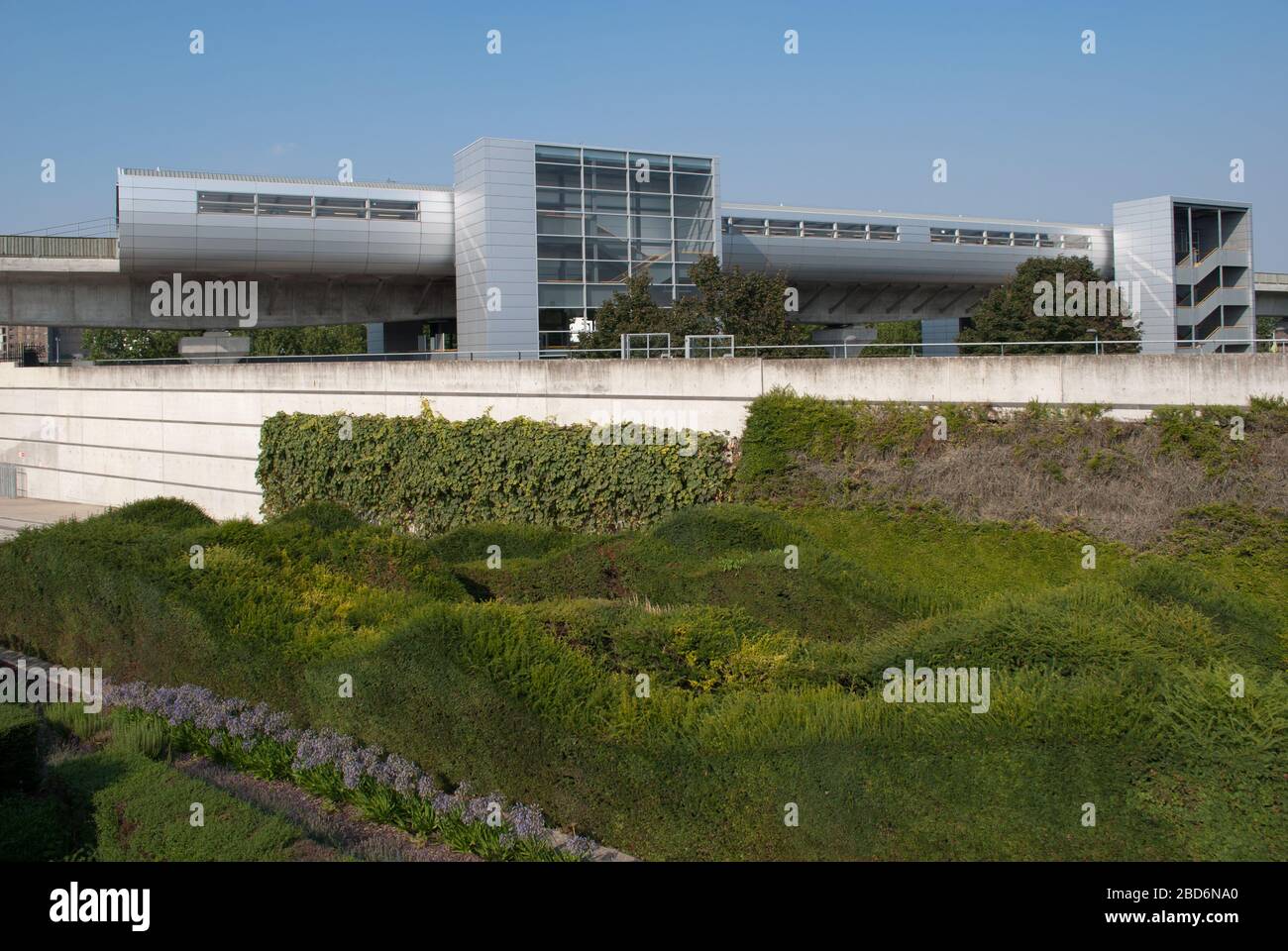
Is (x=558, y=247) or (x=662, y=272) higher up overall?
(x=558, y=247)

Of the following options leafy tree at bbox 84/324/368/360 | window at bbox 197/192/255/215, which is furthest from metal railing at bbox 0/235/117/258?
leafy tree at bbox 84/324/368/360

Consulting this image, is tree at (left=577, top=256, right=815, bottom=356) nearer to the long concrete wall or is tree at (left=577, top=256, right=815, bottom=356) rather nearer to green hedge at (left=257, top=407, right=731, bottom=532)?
the long concrete wall

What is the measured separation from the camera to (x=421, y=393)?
2419cm

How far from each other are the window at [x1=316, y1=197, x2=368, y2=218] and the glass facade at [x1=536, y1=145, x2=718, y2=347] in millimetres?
6099

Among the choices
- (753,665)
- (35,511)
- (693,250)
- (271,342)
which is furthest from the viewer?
(271,342)

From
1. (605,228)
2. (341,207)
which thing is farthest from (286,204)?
(605,228)

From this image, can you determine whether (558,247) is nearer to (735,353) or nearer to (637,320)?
(637,320)

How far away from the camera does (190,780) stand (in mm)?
A: 8086

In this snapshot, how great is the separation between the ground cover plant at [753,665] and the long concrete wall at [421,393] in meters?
1.98

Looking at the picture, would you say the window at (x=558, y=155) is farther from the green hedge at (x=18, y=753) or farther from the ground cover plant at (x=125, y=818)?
the green hedge at (x=18, y=753)

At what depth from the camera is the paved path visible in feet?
107

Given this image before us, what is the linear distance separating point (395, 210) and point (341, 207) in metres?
1.91

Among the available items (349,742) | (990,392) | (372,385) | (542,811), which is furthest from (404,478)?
(542,811)
